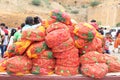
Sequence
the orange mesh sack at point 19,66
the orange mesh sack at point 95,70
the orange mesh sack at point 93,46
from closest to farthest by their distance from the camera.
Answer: the orange mesh sack at point 95,70, the orange mesh sack at point 19,66, the orange mesh sack at point 93,46

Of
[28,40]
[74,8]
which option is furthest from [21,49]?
[74,8]

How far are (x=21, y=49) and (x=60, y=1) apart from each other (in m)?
69.1

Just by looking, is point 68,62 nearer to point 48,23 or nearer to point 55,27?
point 55,27

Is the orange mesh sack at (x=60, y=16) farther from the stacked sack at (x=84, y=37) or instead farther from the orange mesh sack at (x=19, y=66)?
the orange mesh sack at (x=19, y=66)

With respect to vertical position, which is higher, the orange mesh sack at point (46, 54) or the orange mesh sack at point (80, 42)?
the orange mesh sack at point (80, 42)

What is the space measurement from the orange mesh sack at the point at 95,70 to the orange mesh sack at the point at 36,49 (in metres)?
0.56

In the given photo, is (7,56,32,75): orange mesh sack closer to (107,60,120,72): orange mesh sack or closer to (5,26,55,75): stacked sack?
(5,26,55,75): stacked sack

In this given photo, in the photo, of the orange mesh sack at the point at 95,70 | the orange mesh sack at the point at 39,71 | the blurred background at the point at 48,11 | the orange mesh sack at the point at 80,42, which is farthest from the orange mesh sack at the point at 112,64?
the blurred background at the point at 48,11

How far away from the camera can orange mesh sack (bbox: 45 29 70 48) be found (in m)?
4.80

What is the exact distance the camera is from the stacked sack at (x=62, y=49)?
4.83 meters

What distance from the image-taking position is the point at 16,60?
4.96 metres

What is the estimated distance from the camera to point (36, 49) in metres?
4.92

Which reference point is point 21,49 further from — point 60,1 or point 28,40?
point 60,1

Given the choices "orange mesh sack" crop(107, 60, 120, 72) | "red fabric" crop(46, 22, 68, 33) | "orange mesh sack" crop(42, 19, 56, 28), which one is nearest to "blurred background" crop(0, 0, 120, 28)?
"orange mesh sack" crop(42, 19, 56, 28)
